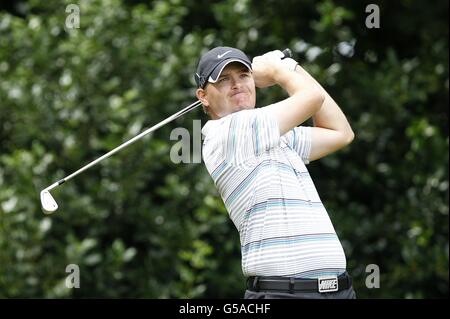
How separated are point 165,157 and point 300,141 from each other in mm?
2636

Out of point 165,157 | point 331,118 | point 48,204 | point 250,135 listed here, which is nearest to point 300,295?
point 250,135

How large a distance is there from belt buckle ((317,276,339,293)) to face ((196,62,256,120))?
57cm

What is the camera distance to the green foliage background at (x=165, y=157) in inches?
219

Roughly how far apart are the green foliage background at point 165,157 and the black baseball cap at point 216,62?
247 centimetres

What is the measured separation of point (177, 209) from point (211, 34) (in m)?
1.10

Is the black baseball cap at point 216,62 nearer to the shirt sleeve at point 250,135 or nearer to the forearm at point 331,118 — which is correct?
the shirt sleeve at point 250,135

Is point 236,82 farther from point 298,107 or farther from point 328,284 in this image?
point 328,284

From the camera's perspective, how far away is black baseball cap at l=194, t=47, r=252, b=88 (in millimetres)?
3061

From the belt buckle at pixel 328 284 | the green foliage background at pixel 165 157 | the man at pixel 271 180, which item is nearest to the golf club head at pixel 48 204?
the man at pixel 271 180

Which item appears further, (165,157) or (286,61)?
(165,157)

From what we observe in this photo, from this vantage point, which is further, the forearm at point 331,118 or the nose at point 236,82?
the forearm at point 331,118

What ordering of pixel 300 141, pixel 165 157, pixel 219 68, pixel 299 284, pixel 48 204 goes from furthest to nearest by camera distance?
pixel 165 157 < pixel 48 204 < pixel 300 141 < pixel 219 68 < pixel 299 284

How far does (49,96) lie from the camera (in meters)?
5.89

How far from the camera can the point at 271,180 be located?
2.90 m
